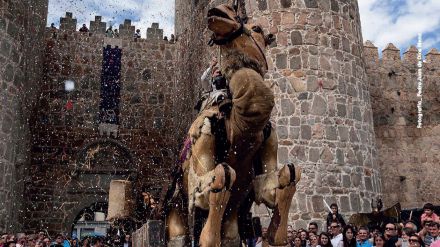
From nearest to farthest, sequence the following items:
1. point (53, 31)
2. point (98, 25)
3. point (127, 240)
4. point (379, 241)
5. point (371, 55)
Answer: point (379, 241) → point (127, 240) → point (371, 55) → point (53, 31) → point (98, 25)

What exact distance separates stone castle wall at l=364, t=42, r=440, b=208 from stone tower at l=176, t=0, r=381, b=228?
14.0 ft

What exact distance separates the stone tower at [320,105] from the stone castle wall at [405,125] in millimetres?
4260

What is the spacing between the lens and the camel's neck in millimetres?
2863

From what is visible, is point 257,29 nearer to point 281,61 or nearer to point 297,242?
point 297,242

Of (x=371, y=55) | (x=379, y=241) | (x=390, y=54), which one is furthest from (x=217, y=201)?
(x=390, y=54)

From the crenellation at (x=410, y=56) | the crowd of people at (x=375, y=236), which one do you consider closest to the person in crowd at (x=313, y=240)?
the crowd of people at (x=375, y=236)

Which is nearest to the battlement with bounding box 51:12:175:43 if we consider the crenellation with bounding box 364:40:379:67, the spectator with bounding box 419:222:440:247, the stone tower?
the crenellation with bounding box 364:40:379:67

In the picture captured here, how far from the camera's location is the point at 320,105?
980 cm

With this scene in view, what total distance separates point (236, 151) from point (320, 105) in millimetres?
7032

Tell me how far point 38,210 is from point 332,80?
10.1m

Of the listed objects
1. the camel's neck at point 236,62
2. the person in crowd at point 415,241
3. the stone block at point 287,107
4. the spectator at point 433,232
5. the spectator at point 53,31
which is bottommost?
the person in crowd at point 415,241

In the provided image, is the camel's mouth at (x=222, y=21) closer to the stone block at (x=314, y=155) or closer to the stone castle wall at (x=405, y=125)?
the stone block at (x=314, y=155)

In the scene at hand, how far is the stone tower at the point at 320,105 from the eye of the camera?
9.46 metres

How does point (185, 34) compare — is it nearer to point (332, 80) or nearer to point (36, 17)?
point (36, 17)
